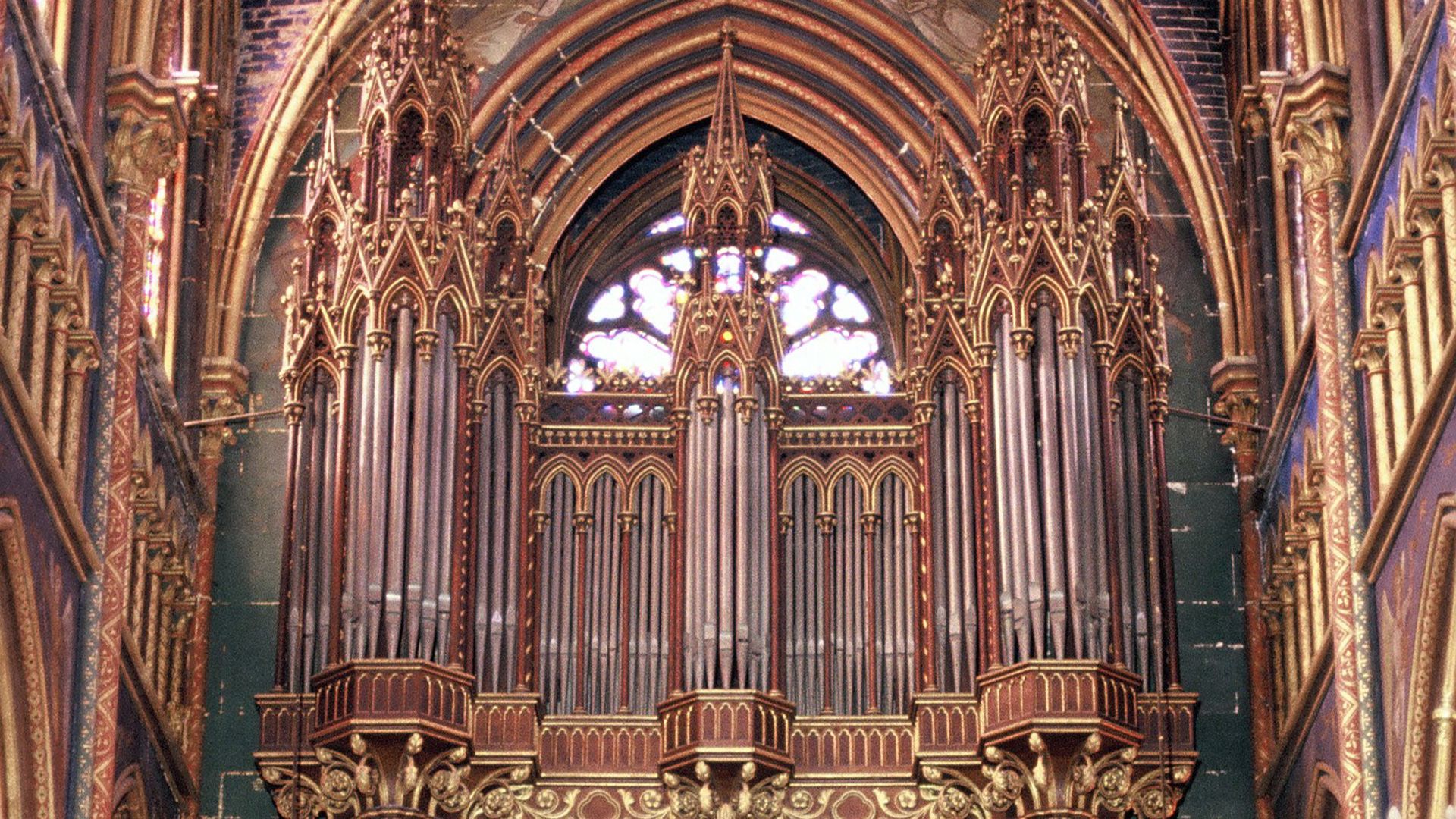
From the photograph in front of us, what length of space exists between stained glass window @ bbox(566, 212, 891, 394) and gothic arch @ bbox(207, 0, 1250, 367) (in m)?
1.20

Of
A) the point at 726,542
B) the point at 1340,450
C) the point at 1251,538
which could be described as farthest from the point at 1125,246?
the point at 1340,450

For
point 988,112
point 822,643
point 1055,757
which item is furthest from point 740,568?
point 988,112

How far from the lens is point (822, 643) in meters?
25.3

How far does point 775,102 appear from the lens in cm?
2975

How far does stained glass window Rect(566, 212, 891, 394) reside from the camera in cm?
3016

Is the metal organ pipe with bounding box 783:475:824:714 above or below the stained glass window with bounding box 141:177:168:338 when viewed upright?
below

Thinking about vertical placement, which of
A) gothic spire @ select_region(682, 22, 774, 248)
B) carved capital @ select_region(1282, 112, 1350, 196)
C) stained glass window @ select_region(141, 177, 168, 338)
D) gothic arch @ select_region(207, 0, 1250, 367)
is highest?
gothic arch @ select_region(207, 0, 1250, 367)

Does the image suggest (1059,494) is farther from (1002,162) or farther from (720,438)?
(1002,162)

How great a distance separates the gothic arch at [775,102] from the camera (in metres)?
28.0

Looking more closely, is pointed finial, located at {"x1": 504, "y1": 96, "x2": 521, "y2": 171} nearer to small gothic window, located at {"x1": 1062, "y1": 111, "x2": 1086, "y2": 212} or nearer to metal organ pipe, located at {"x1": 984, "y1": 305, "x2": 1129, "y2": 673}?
metal organ pipe, located at {"x1": 984, "y1": 305, "x2": 1129, "y2": 673}

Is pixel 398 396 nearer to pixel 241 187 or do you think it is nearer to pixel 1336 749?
pixel 241 187

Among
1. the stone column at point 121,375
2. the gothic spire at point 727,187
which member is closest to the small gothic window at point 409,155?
the gothic spire at point 727,187

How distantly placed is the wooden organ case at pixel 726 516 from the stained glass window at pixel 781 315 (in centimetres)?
319

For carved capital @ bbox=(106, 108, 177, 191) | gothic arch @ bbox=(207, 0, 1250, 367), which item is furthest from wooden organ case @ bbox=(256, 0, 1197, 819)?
carved capital @ bbox=(106, 108, 177, 191)
